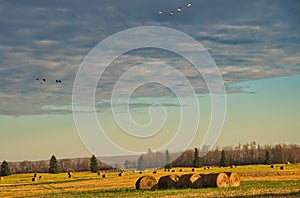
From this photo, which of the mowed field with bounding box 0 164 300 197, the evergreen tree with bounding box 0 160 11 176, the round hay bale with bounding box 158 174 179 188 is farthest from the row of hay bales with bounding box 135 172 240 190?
the evergreen tree with bounding box 0 160 11 176

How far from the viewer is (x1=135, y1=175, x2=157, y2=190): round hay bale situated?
128 feet

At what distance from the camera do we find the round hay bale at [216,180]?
36.6 m

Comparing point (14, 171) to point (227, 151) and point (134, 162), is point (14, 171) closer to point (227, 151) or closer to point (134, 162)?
point (134, 162)

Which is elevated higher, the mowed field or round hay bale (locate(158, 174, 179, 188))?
round hay bale (locate(158, 174, 179, 188))

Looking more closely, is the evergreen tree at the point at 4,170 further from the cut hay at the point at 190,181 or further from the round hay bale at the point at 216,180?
the round hay bale at the point at 216,180

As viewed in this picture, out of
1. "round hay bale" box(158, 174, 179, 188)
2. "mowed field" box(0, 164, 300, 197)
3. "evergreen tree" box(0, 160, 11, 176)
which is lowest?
"mowed field" box(0, 164, 300, 197)

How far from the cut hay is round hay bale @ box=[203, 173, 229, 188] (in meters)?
0.37

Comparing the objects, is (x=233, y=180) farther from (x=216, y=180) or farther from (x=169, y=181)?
(x=169, y=181)

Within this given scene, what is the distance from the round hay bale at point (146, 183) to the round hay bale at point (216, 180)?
4547 mm

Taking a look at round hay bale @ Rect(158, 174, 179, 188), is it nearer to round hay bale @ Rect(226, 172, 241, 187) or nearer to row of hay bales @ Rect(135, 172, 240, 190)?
row of hay bales @ Rect(135, 172, 240, 190)

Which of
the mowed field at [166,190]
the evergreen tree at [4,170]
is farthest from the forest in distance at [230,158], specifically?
the mowed field at [166,190]

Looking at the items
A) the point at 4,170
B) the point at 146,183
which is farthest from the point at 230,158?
the point at 146,183

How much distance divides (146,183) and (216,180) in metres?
5.68

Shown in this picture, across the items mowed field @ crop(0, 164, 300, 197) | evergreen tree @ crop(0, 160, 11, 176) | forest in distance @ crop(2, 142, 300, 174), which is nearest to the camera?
mowed field @ crop(0, 164, 300, 197)
